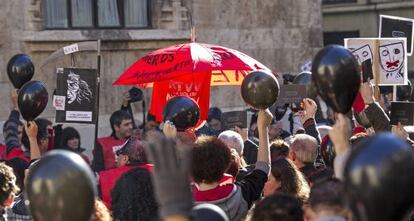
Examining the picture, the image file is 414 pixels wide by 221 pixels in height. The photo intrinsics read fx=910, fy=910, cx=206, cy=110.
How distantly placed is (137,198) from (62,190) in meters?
1.87

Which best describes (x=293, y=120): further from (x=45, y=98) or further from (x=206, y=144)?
(x=206, y=144)

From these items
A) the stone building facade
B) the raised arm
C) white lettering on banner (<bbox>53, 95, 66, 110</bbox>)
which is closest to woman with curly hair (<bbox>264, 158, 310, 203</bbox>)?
the raised arm

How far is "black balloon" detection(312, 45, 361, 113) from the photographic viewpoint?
368cm

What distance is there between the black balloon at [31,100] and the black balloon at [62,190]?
11.7ft

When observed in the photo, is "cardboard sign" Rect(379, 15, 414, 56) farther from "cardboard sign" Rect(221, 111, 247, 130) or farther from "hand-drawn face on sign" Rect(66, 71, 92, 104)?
"hand-drawn face on sign" Rect(66, 71, 92, 104)

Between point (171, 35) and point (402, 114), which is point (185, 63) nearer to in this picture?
point (402, 114)

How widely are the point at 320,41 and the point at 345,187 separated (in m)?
13.6

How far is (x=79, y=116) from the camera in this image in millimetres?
8016

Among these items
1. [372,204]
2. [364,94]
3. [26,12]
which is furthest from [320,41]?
[372,204]

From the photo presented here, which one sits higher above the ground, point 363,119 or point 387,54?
point 387,54

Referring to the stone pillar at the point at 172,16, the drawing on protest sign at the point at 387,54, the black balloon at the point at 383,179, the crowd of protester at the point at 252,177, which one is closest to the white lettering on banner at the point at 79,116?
the crowd of protester at the point at 252,177

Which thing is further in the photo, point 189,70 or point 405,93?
point 405,93

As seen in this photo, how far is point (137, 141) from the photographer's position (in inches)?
212

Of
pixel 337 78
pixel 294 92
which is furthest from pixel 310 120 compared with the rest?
pixel 337 78
